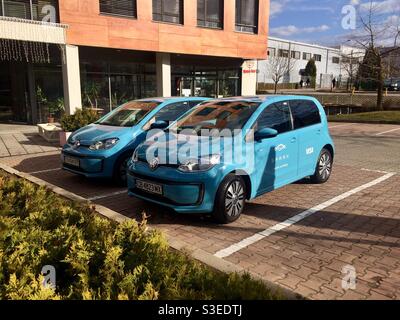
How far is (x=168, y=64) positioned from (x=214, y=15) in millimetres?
3584

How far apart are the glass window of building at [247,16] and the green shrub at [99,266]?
1867 cm

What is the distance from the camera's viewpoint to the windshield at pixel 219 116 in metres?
5.48

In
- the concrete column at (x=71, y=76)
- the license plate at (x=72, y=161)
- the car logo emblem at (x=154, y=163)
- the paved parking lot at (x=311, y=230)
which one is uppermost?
the concrete column at (x=71, y=76)

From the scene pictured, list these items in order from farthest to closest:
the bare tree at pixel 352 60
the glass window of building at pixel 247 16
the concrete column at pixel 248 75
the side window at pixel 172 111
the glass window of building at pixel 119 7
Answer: the bare tree at pixel 352 60
the concrete column at pixel 248 75
the glass window of building at pixel 247 16
the glass window of building at pixel 119 7
the side window at pixel 172 111

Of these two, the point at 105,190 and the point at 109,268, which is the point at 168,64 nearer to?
the point at 105,190

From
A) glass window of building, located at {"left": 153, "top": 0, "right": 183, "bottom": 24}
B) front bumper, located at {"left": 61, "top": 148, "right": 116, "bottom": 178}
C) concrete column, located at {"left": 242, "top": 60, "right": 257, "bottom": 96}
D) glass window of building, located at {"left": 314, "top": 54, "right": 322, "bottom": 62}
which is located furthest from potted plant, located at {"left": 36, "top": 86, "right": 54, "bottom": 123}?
glass window of building, located at {"left": 314, "top": 54, "right": 322, "bottom": 62}

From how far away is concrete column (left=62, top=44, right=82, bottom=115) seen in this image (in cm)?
1447

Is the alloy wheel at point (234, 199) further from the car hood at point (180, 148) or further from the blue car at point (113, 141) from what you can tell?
the blue car at point (113, 141)

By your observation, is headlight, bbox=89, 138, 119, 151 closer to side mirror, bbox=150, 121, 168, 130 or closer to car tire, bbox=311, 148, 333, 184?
side mirror, bbox=150, 121, 168, 130

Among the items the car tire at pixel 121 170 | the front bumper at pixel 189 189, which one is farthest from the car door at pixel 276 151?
the car tire at pixel 121 170

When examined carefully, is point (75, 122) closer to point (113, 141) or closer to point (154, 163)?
point (113, 141)

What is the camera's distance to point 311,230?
15.6 feet

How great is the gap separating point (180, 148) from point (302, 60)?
6769 cm

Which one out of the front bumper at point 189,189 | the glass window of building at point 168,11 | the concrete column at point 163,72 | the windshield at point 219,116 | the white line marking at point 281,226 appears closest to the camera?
the white line marking at point 281,226
